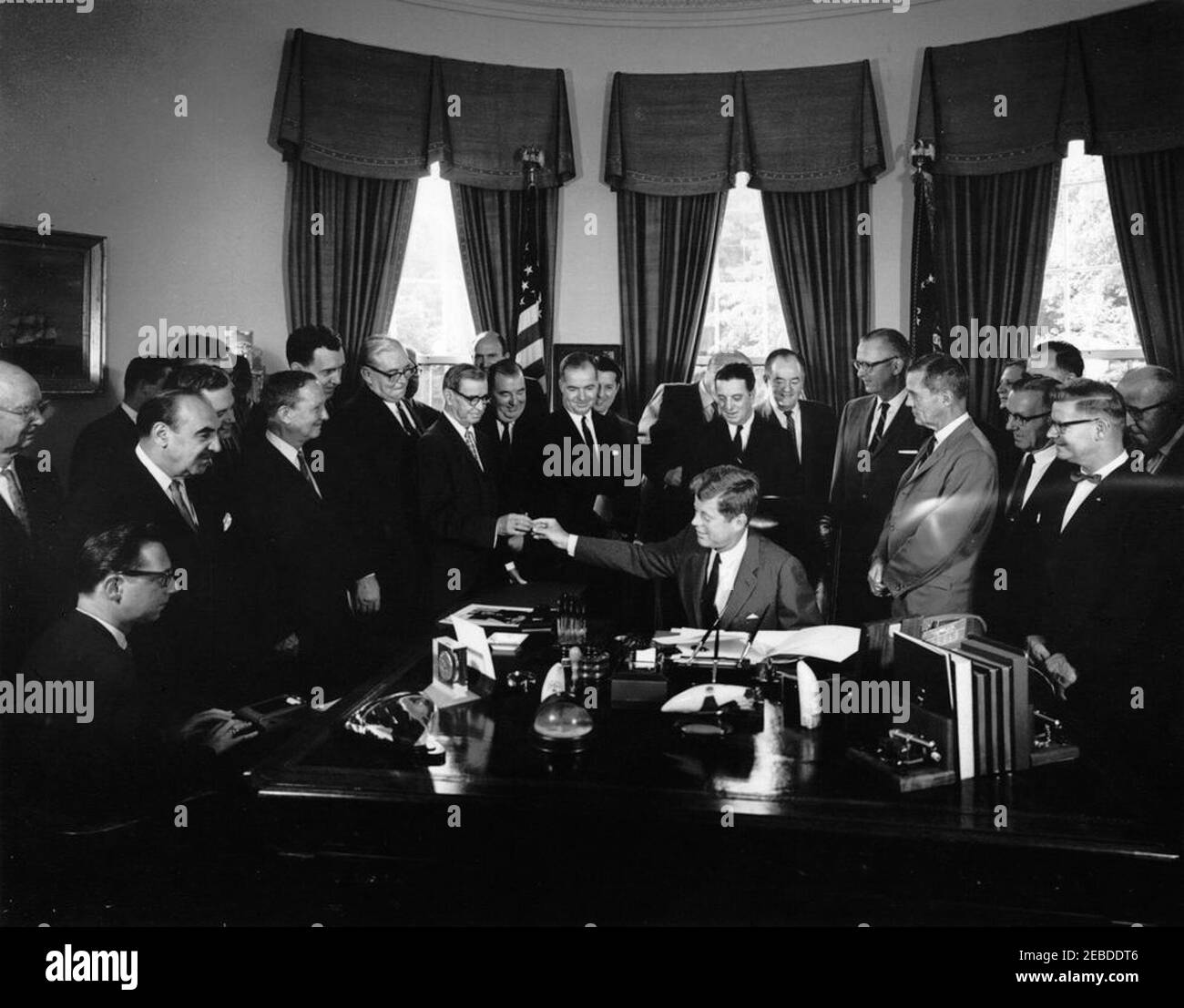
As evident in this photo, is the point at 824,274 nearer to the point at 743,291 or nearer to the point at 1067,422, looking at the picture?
the point at 743,291

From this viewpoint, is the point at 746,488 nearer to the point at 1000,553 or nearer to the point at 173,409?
the point at 1000,553

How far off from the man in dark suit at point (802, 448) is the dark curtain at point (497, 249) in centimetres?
130

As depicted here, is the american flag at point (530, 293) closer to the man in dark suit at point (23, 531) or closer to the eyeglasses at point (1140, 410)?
the man in dark suit at point (23, 531)

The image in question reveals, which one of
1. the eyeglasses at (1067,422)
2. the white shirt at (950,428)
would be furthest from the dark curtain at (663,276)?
the eyeglasses at (1067,422)

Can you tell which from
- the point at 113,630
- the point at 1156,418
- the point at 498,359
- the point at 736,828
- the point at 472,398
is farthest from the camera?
the point at 498,359

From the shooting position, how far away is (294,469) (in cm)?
389

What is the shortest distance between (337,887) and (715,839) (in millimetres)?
949

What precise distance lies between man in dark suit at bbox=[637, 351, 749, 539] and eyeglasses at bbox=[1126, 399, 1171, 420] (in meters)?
1.88

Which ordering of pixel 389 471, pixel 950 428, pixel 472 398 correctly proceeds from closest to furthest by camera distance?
1. pixel 950 428
2. pixel 389 471
3. pixel 472 398

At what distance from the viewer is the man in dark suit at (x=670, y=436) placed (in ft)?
16.1

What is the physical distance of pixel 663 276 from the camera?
5172 millimetres

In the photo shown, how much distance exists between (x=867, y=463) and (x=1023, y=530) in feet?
2.98

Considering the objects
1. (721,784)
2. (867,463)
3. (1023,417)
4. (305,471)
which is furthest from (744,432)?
(721,784)
